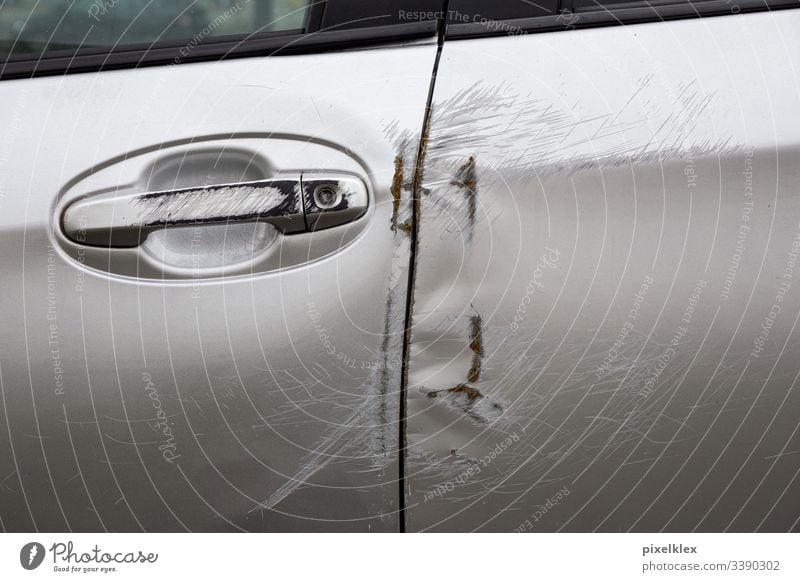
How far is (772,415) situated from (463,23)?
74cm

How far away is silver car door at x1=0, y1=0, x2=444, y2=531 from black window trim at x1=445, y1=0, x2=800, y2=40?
0.24ft

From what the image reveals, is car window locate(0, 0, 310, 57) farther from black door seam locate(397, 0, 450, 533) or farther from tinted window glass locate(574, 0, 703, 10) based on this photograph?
tinted window glass locate(574, 0, 703, 10)

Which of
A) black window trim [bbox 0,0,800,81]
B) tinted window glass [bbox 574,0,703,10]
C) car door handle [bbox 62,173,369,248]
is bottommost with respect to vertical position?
car door handle [bbox 62,173,369,248]

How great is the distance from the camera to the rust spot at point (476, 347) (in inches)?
45.8

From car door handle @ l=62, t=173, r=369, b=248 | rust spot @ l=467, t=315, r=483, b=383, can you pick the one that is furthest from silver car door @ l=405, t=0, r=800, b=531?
car door handle @ l=62, t=173, r=369, b=248

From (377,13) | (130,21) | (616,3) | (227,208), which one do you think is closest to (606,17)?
(616,3)

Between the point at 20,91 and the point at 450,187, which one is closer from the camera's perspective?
the point at 450,187

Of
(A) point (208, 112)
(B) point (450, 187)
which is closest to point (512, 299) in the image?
(B) point (450, 187)

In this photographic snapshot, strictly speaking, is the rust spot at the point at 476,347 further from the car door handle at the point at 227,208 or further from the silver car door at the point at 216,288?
the car door handle at the point at 227,208

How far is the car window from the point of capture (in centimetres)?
130

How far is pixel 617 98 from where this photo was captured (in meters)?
1.19

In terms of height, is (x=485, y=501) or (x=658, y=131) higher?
(x=658, y=131)

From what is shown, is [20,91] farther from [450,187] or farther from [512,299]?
[512,299]

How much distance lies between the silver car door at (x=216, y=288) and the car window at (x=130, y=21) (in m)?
0.06
